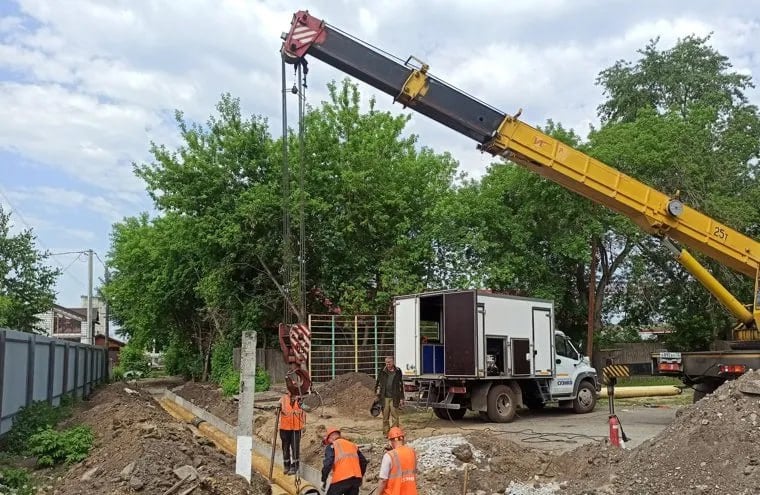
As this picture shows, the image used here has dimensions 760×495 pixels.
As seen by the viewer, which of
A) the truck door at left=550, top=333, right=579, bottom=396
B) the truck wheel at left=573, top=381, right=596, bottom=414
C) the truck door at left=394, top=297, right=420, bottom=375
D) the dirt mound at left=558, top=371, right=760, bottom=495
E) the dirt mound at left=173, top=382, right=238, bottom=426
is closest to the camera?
the dirt mound at left=558, top=371, right=760, bottom=495

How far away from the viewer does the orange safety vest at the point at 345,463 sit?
25.4 ft

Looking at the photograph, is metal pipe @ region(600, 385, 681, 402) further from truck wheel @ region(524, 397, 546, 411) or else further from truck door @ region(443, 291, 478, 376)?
truck door @ region(443, 291, 478, 376)

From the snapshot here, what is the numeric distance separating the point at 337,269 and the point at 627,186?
14.7m

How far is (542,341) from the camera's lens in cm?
1825

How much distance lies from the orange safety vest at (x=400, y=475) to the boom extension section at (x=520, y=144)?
27.4 feet

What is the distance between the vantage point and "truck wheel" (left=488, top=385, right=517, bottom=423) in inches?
668

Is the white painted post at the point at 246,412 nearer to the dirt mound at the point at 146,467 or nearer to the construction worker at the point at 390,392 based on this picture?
the dirt mound at the point at 146,467

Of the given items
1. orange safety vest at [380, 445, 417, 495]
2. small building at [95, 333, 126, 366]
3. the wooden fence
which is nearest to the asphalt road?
orange safety vest at [380, 445, 417, 495]

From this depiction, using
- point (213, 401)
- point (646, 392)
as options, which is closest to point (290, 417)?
point (213, 401)

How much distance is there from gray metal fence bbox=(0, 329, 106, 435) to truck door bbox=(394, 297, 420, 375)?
8.59 m

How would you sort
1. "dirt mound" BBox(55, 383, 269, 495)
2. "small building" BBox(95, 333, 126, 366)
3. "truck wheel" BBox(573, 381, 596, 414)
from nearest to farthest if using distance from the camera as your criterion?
"dirt mound" BBox(55, 383, 269, 495) → "truck wheel" BBox(573, 381, 596, 414) → "small building" BBox(95, 333, 126, 366)

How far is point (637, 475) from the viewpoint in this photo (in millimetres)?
8539

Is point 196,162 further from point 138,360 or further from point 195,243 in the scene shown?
point 138,360

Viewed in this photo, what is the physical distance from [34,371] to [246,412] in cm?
711
